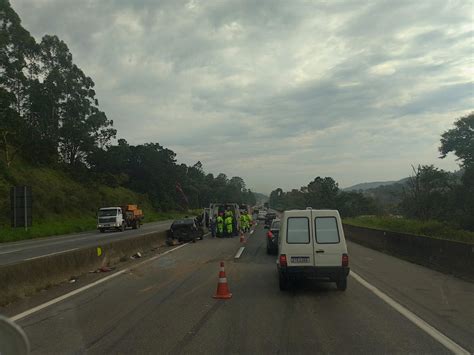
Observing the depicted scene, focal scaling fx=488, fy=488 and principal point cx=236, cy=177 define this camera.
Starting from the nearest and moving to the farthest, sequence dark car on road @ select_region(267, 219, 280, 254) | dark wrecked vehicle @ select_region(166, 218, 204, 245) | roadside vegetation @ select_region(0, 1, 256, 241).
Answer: dark car on road @ select_region(267, 219, 280, 254)
dark wrecked vehicle @ select_region(166, 218, 204, 245)
roadside vegetation @ select_region(0, 1, 256, 241)

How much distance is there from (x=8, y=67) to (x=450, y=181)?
159ft

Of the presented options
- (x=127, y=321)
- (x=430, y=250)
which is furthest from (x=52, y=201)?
(x=127, y=321)

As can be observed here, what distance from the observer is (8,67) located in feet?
167

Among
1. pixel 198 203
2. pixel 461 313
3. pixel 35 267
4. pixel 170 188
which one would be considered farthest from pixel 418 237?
pixel 198 203

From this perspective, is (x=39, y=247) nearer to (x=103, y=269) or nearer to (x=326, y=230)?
(x=103, y=269)

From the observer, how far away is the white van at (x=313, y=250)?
410 inches

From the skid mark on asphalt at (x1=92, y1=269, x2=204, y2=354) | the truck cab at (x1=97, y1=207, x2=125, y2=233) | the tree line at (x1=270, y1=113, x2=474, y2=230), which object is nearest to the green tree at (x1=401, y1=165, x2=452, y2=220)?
the tree line at (x1=270, y1=113, x2=474, y2=230)

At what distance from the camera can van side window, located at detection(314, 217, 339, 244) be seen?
1062 cm

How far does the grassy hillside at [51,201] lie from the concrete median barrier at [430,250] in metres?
24.4

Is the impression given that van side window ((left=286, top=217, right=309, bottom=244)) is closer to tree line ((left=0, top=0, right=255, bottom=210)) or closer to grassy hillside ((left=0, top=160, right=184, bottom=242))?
grassy hillside ((left=0, top=160, right=184, bottom=242))

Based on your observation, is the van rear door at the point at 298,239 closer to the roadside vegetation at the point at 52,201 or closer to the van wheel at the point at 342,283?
the van wheel at the point at 342,283

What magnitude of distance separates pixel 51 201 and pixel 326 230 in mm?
46237

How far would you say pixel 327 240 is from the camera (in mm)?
10609

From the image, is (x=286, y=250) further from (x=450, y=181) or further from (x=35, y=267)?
(x=450, y=181)
